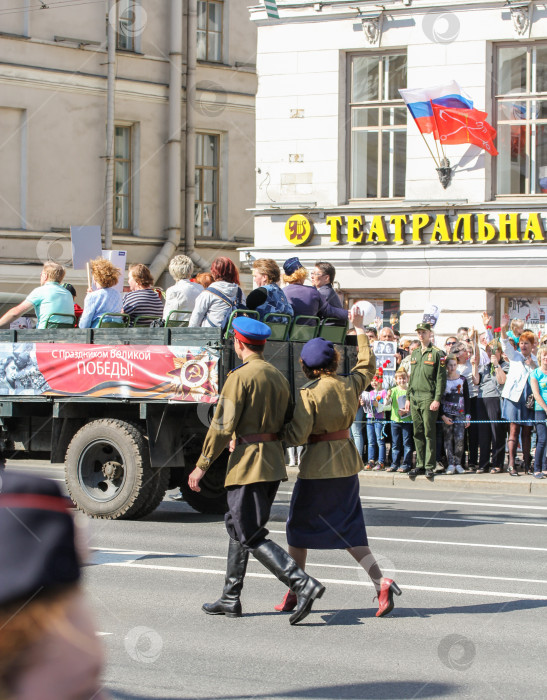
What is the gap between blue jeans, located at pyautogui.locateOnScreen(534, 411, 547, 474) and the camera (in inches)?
582

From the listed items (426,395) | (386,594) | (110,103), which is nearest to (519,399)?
(426,395)

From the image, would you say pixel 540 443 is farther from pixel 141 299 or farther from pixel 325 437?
pixel 325 437

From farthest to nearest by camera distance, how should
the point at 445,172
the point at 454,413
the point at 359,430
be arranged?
the point at 445,172
the point at 359,430
the point at 454,413

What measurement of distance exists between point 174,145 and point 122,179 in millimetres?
1615

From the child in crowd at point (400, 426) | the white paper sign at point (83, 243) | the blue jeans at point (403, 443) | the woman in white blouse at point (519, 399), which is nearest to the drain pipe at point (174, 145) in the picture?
the child in crowd at point (400, 426)

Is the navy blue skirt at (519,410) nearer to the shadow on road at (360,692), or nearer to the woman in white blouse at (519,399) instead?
the woman in white blouse at (519,399)

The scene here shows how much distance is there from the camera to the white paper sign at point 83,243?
1405 cm

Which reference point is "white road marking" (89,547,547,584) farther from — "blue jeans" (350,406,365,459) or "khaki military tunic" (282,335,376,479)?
"blue jeans" (350,406,365,459)

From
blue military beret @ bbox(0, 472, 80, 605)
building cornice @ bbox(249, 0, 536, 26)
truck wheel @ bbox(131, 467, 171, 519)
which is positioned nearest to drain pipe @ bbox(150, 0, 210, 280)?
building cornice @ bbox(249, 0, 536, 26)

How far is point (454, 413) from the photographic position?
15.3 meters

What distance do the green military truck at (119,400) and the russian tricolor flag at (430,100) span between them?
1021 centimetres

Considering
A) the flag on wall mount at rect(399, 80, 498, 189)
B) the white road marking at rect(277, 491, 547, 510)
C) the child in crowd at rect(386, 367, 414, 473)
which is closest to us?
the white road marking at rect(277, 491, 547, 510)

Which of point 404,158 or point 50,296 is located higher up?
point 404,158

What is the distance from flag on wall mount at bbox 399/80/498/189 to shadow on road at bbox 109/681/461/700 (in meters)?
15.9
